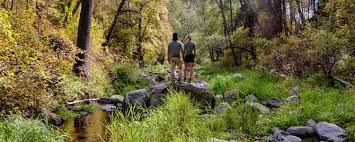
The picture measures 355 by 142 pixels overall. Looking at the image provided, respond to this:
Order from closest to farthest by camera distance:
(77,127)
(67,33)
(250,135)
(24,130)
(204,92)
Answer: (24,130), (250,135), (77,127), (204,92), (67,33)

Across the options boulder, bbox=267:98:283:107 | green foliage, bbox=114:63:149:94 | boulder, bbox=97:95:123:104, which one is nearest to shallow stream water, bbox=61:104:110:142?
boulder, bbox=97:95:123:104

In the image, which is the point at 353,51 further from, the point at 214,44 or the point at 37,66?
the point at 214,44

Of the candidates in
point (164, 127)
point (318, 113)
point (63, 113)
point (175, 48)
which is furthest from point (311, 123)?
point (63, 113)

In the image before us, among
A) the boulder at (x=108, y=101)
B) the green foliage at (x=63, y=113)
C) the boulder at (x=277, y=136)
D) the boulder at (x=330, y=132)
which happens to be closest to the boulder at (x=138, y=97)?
the green foliage at (x=63, y=113)

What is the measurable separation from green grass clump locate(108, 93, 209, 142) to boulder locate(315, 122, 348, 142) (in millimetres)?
2797

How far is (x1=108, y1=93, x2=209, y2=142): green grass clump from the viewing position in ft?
19.2

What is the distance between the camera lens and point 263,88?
15648mm

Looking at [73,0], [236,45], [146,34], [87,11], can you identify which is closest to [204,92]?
[87,11]

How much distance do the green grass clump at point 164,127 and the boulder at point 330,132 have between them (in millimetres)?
2797

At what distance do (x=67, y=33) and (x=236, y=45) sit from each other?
13403 millimetres

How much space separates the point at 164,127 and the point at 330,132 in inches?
159

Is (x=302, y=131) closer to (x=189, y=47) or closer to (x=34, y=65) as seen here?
(x=189, y=47)

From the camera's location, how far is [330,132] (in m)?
8.93

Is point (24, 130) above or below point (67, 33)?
below
